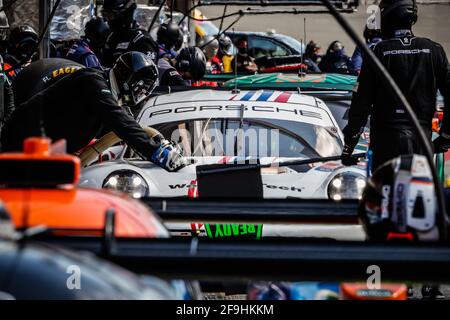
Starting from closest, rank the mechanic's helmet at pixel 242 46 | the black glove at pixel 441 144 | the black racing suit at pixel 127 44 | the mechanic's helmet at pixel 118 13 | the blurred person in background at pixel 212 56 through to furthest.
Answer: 1. the black glove at pixel 441 144
2. the black racing suit at pixel 127 44
3. the mechanic's helmet at pixel 118 13
4. the blurred person in background at pixel 212 56
5. the mechanic's helmet at pixel 242 46

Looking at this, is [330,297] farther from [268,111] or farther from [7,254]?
[268,111]

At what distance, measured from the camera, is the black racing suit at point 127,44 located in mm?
12008

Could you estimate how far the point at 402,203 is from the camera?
3469 mm

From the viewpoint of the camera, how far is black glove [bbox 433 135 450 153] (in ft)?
24.8

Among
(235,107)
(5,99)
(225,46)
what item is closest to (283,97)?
(235,107)

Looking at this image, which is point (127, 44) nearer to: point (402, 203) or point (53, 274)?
point (402, 203)

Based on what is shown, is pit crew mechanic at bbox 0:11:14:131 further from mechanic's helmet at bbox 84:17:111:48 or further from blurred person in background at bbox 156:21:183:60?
blurred person in background at bbox 156:21:183:60

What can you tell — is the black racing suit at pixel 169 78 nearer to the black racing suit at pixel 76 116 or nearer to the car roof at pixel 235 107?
the car roof at pixel 235 107

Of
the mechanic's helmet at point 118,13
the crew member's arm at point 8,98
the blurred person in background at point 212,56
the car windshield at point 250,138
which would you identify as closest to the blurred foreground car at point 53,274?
the car windshield at point 250,138

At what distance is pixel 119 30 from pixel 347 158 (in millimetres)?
5971

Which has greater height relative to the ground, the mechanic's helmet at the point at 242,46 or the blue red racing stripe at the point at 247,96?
the mechanic's helmet at the point at 242,46

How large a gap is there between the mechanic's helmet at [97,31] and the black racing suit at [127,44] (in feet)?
2.81

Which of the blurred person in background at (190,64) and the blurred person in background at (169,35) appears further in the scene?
the blurred person in background at (169,35)

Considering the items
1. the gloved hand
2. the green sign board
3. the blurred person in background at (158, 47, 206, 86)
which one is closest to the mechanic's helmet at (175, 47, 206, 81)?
the blurred person in background at (158, 47, 206, 86)
